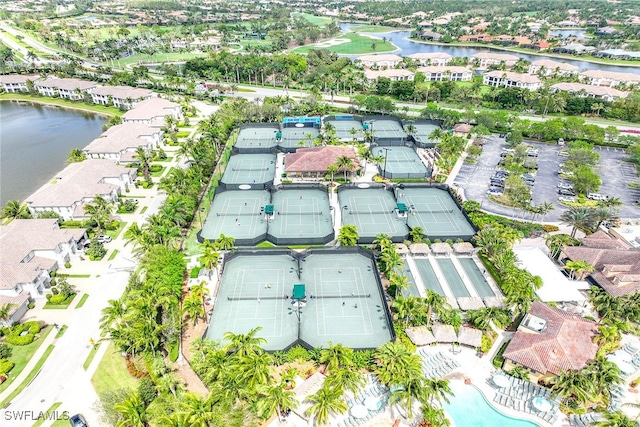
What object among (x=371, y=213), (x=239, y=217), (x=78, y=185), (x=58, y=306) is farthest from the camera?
(x=78, y=185)

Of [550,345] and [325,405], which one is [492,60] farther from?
[325,405]

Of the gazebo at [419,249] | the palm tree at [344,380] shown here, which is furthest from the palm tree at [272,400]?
the gazebo at [419,249]

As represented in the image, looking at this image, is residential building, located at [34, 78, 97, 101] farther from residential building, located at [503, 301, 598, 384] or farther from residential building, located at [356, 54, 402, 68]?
residential building, located at [503, 301, 598, 384]

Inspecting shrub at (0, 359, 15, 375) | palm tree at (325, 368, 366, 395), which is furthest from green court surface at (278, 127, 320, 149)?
palm tree at (325, 368, 366, 395)

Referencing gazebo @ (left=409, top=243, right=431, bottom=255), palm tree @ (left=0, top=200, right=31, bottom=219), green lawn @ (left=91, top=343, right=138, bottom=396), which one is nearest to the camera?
green lawn @ (left=91, top=343, right=138, bottom=396)

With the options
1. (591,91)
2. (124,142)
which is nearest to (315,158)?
(124,142)

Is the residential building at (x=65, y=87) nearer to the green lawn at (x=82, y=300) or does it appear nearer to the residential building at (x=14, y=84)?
the residential building at (x=14, y=84)
